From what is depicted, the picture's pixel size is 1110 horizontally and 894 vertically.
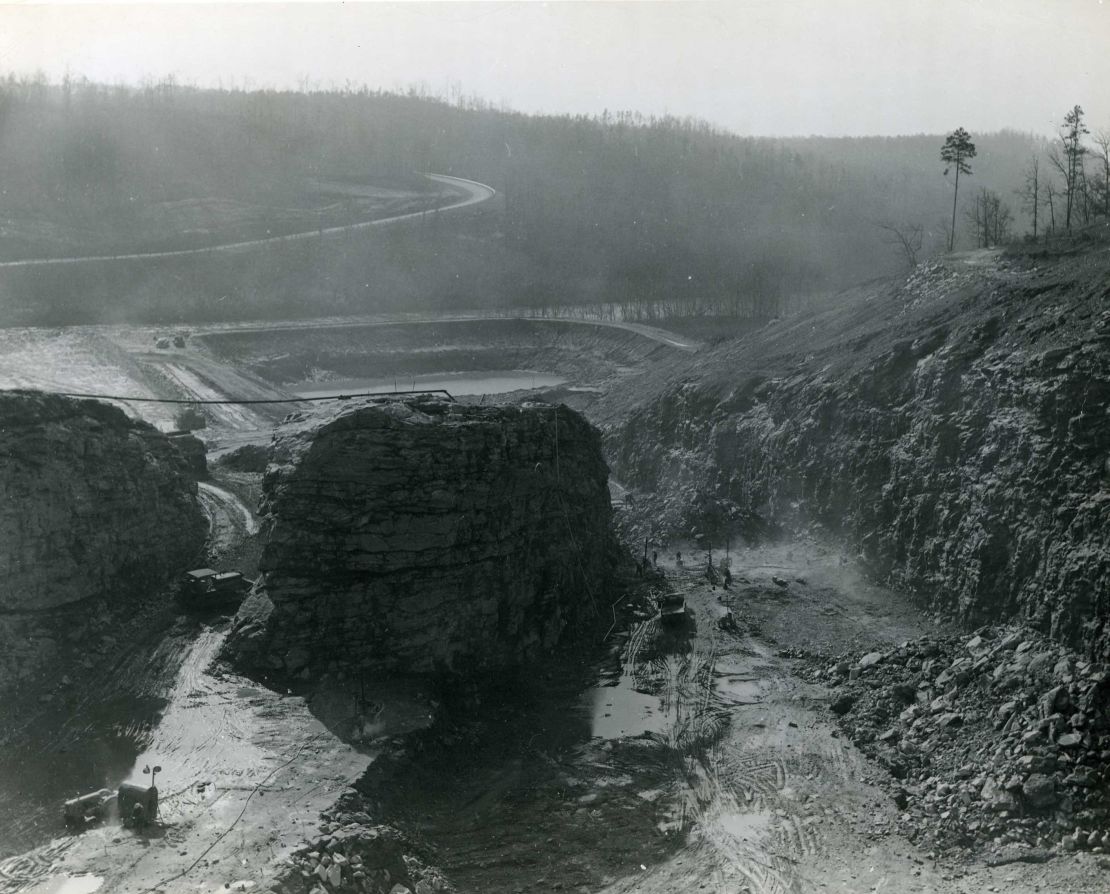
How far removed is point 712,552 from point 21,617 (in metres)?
27.9

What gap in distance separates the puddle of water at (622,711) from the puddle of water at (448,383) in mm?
48269

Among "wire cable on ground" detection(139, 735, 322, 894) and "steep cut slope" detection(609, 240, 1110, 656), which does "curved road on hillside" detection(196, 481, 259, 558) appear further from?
"steep cut slope" detection(609, 240, 1110, 656)

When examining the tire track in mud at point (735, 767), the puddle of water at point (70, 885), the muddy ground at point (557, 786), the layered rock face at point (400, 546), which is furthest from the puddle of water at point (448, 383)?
the puddle of water at point (70, 885)

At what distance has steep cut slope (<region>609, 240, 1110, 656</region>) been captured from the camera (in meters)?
31.2

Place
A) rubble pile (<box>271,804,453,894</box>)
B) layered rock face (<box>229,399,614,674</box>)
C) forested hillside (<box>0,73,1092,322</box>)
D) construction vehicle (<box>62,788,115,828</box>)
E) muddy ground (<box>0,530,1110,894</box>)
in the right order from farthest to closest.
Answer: forested hillside (<box>0,73,1092,322</box>) → layered rock face (<box>229,399,614,674</box>) → construction vehicle (<box>62,788,115,828</box>) → muddy ground (<box>0,530,1110,894</box>) → rubble pile (<box>271,804,453,894</box>)

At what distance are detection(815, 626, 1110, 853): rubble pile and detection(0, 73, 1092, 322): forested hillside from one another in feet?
225

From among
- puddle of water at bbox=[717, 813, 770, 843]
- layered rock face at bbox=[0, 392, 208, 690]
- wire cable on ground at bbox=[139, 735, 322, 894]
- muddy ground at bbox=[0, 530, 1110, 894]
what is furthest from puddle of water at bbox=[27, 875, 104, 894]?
puddle of water at bbox=[717, 813, 770, 843]

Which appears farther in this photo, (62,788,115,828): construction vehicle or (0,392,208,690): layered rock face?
(0,392,208,690): layered rock face

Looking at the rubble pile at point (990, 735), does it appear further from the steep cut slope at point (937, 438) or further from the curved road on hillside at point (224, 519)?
the curved road on hillside at point (224, 519)

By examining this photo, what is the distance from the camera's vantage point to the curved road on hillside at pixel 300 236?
9238 cm

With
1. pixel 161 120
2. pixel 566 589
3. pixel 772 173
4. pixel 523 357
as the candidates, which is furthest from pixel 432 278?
pixel 566 589

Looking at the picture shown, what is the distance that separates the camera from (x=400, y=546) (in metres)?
29.8

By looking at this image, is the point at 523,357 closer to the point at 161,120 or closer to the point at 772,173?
the point at 161,120

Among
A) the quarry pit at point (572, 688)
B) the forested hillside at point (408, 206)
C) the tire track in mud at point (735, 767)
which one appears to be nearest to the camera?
the quarry pit at point (572, 688)
